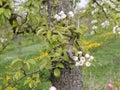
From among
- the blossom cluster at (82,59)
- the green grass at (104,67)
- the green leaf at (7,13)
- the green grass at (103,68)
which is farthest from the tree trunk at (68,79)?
the green grass at (104,67)

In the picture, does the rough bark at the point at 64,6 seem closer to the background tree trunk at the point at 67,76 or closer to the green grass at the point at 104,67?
the background tree trunk at the point at 67,76

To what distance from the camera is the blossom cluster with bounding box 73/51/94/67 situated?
3.73m

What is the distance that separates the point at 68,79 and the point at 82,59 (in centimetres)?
79

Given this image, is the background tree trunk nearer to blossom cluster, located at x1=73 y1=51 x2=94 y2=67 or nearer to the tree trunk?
the tree trunk

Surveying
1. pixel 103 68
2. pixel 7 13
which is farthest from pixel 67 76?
pixel 103 68

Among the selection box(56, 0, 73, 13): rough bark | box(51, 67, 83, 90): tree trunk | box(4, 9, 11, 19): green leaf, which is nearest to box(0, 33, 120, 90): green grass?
box(51, 67, 83, 90): tree trunk

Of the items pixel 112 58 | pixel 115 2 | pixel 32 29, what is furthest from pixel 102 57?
pixel 32 29

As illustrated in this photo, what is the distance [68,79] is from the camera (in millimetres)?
4480

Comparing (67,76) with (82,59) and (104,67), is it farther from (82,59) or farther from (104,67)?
(104,67)

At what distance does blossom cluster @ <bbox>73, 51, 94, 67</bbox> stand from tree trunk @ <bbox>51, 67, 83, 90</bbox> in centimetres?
54

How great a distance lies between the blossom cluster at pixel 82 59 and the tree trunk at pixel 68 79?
0.54 meters

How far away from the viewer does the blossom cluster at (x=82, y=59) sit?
147 inches

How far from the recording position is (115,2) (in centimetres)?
523

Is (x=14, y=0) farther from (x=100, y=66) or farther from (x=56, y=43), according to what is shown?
(x=100, y=66)
